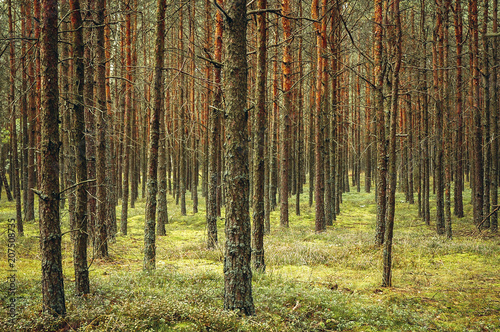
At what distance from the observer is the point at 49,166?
4.86m

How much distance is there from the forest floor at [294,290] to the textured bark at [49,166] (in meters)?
0.42

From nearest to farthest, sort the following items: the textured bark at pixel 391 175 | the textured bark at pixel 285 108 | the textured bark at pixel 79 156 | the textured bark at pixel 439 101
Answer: the textured bark at pixel 79 156 < the textured bark at pixel 391 175 < the textured bark at pixel 439 101 < the textured bark at pixel 285 108

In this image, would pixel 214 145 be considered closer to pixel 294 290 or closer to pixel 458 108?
pixel 294 290

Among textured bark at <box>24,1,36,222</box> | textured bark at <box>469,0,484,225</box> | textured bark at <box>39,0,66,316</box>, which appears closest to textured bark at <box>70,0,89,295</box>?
textured bark at <box>39,0,66,316</box>

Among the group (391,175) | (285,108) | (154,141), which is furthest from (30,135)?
(391,175)

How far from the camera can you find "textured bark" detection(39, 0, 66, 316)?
4.84 m

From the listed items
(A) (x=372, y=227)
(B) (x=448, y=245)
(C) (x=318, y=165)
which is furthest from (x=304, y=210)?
(B) (x=448, y=245)

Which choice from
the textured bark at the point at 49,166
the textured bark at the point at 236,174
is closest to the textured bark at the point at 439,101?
the textured bark at the point at 236,174

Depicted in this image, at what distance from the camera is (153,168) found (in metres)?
8.12

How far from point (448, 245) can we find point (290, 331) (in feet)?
29.9

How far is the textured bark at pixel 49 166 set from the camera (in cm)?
484

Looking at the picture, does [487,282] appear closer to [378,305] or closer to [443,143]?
[378,305]

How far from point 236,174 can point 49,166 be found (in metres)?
2.73

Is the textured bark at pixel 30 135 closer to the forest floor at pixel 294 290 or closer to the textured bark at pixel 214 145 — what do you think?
the forest floor at pixel 294 290
